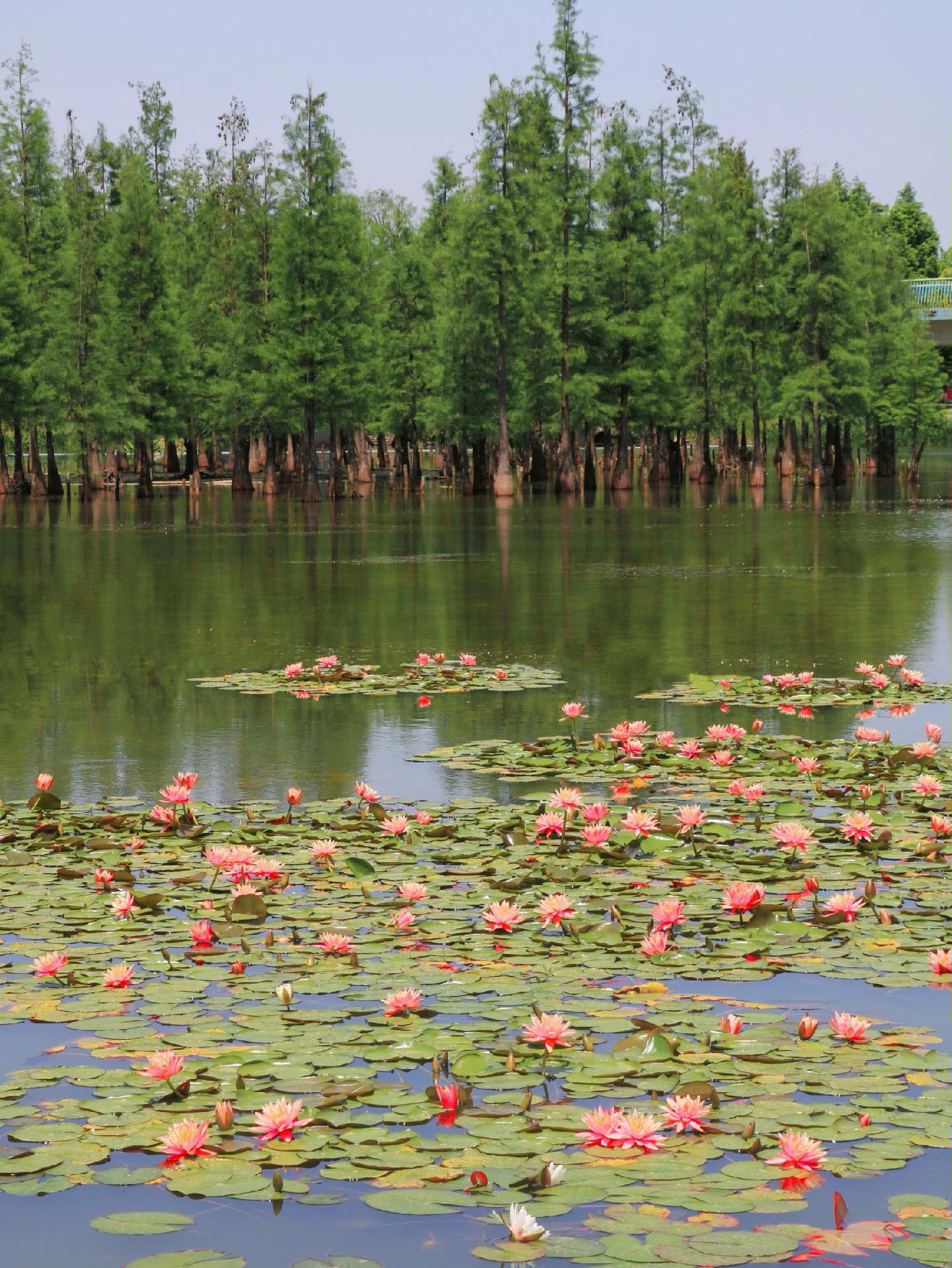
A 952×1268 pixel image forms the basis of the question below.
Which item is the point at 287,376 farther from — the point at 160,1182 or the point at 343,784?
the point at 160,1182

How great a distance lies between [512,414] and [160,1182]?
6760cm

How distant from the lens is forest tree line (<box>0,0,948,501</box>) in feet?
227

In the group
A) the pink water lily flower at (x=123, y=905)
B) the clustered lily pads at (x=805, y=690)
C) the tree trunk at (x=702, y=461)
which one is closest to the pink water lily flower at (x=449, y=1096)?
the pink water lily flower at (x=123, y=905)

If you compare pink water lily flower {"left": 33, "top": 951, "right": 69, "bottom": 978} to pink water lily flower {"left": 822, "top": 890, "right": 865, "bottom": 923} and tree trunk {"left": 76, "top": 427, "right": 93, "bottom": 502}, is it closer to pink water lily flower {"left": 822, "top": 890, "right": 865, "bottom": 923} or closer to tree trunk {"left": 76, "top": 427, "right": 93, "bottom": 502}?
pink water lily flower {"left": 822, "top": 890, "right": 865, "bottom": 923}

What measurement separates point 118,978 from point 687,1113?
100 inches

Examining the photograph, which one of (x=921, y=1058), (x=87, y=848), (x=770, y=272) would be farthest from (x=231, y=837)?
(x=770, y=272)

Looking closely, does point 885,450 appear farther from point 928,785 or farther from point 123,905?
point 123,905

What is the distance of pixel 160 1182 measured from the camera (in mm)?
4883

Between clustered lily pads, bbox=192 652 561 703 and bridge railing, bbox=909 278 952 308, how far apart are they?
3416 inches

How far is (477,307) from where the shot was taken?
68812 millimetres

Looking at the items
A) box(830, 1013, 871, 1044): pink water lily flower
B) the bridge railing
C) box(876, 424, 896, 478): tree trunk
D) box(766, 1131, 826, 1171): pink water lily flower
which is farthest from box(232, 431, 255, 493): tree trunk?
box(766, 1131, 826, 1171): pink water lily flower

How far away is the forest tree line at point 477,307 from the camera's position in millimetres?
69062

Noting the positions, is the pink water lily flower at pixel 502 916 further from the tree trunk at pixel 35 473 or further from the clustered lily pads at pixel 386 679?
the tree trunk at pixel 35 473

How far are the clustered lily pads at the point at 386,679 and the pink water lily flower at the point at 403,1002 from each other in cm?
820
